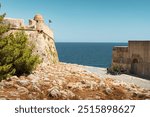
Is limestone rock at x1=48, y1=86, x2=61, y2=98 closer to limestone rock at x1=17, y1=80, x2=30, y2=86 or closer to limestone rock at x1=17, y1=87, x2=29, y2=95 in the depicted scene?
limestone rock at x1=17, y1=87, x2=29, y2=95

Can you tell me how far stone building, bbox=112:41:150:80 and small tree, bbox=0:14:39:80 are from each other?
14376 millimetres

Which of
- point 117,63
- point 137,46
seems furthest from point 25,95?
A: point 117,63

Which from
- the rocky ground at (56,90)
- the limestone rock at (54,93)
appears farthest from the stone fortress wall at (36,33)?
the limestone rock at (54,93)

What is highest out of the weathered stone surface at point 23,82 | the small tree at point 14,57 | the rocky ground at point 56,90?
the small tree at point 14,57

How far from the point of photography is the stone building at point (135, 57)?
27922 millimetres

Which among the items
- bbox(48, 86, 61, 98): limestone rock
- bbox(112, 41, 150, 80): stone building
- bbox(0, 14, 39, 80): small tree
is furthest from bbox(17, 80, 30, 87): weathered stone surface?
bbox(112, 41, 150, 80): stone building

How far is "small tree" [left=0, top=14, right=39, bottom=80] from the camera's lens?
49.6ft

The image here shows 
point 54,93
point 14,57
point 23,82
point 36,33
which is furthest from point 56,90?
point 36,33

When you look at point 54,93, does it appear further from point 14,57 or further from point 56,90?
point 14,57

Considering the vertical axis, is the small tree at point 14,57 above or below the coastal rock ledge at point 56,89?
above

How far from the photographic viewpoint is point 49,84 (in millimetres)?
14922

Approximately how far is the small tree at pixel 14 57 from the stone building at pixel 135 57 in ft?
47.2

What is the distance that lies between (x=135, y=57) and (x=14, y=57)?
16987 mm

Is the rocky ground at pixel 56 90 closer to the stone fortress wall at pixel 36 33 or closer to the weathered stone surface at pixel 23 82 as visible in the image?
the weathered stone surface at pixel 23 82
